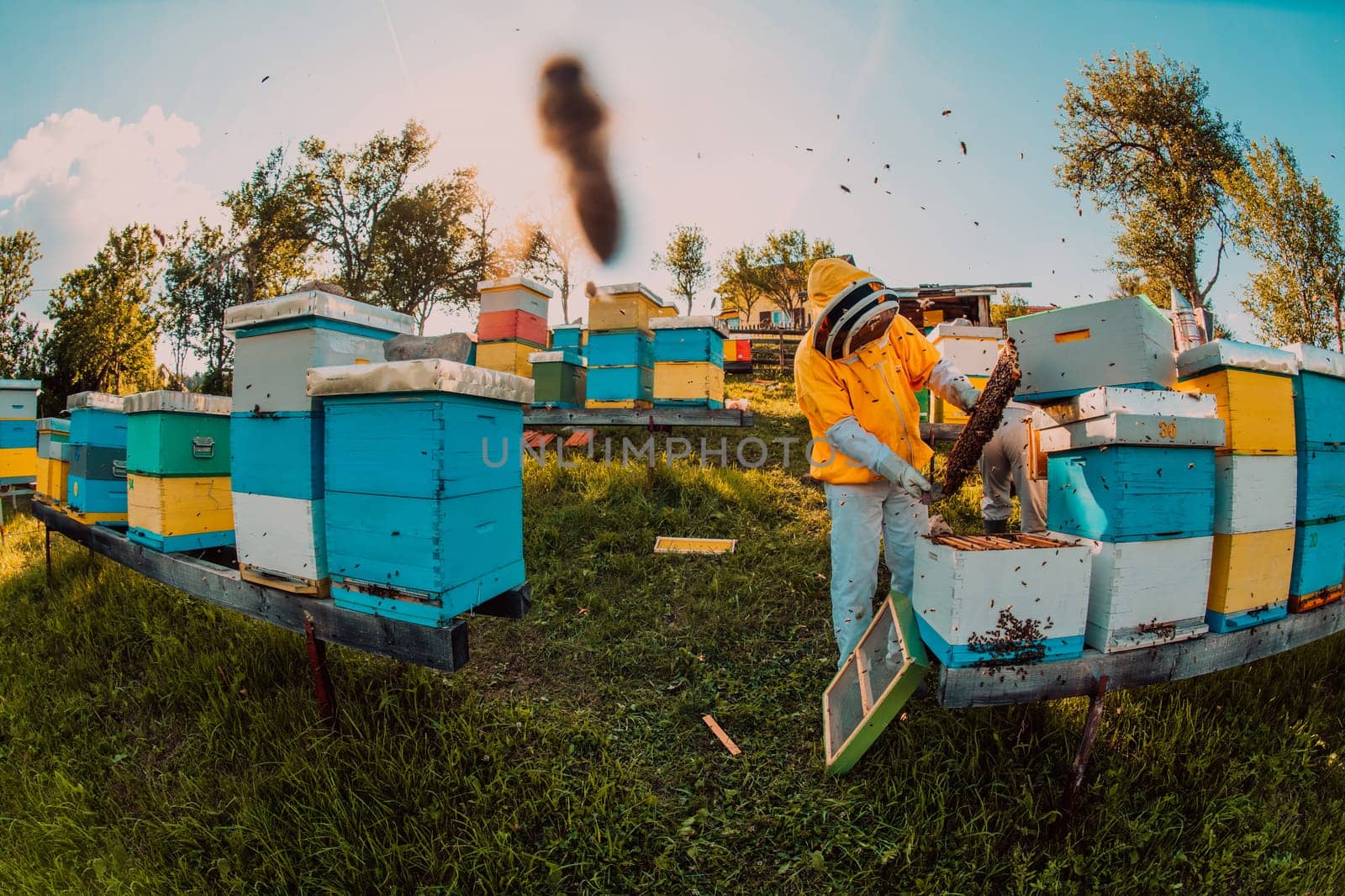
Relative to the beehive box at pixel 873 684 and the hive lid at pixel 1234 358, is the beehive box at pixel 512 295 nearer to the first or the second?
the beehive box at pixel 873 684

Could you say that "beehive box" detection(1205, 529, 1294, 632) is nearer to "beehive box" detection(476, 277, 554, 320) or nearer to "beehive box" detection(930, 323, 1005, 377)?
"beehive box" detection(930, 323, 1005, 377)

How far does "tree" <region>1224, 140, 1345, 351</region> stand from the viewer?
12344mm

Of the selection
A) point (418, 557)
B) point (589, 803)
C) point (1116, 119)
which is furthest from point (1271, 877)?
point (1116, 119)

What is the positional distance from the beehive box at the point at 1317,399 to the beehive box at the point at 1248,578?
406mm

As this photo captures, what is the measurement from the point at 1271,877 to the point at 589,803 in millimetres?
2339

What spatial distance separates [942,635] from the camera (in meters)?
1.80

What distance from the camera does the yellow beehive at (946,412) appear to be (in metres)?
5.46

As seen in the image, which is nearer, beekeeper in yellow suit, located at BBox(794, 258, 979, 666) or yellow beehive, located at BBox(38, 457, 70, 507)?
beekeeper in yellow suit, located at BBox(794, 258, 979, 666)

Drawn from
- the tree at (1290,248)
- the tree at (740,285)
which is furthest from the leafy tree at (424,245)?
the tree at (1290,248)

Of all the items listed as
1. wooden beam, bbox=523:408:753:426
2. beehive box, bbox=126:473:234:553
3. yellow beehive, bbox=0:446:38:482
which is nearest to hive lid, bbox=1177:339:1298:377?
wooden beam, bbox=523:408:753:426

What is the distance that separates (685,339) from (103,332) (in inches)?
563

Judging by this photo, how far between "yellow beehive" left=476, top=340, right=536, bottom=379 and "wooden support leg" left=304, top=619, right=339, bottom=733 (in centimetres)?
456

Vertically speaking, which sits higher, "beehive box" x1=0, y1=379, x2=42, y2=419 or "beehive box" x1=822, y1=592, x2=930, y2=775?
"beehive box" x1=0, y1=379, x2=42, y2=419

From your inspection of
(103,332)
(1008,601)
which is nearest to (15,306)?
(103,332)
